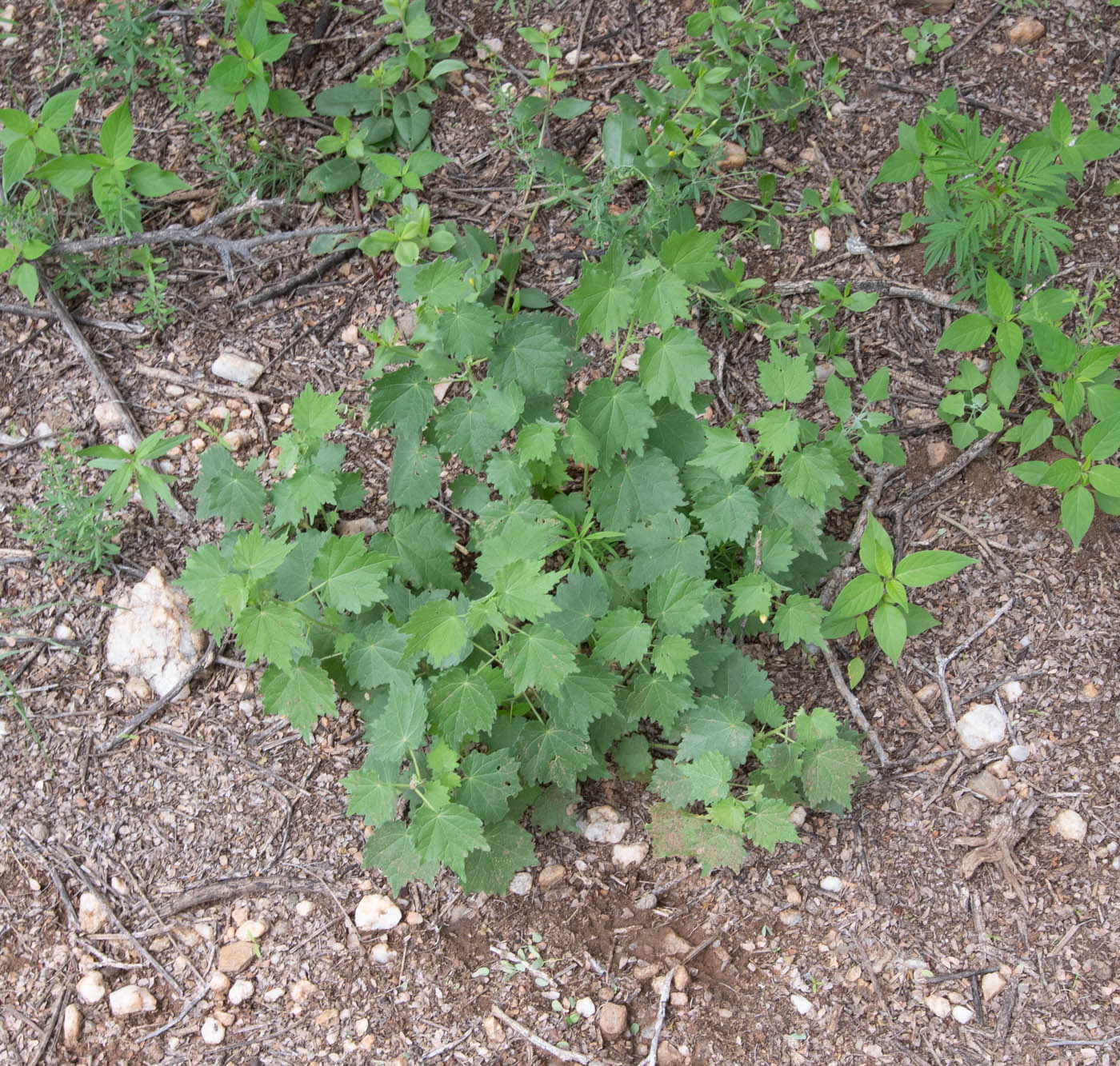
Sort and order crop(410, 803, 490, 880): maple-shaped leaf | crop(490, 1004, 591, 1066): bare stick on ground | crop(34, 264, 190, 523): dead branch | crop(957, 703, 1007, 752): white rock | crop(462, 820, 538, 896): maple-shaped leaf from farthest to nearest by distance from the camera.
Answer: crop(34, 264, 190, 523): dead branch, crop(957, 703, 1007, 752): white rock, crop(462, 820, 538, 896): maple-shaped leaf, crop(490, 1004, 591, 1066): bare stick on ground, crop(410, 803, 490, 880): maple-shaped leaf

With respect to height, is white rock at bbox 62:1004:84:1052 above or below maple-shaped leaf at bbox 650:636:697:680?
below

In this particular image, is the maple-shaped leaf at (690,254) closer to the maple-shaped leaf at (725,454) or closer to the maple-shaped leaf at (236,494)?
the maple-shaped leaf at (725,454)

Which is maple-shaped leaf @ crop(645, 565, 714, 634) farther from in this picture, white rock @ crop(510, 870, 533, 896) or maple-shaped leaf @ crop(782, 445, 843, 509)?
white rock @ crop(510, 870, 533, 896)

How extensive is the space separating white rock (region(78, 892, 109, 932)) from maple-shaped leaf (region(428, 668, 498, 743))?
0.94 meters

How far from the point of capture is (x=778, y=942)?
6.87 ft

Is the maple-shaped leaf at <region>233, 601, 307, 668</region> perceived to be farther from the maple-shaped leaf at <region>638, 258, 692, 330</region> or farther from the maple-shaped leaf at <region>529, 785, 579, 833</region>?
A: the maple-shaped leaf at <region>638, 258, 692, 330</region>

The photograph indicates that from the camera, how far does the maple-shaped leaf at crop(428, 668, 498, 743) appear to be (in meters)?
1.96

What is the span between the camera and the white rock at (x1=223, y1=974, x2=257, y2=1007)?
2082mm

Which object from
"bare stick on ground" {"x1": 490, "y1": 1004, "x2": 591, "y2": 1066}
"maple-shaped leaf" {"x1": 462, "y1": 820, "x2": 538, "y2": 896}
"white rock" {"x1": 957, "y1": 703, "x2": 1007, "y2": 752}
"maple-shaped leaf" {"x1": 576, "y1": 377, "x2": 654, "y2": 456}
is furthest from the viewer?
"white rock" {"x1": 957, "y1": 703, "x2": 1007, "y2": 752}

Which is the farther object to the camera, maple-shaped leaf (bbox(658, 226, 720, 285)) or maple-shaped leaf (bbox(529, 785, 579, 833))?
maple-shaped leaf (bbox(529, 785, 579, 833))

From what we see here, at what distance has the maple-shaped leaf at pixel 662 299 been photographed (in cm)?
197

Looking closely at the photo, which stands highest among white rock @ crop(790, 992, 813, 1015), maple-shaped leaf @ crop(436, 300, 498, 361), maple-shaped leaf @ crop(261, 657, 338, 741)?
maple-shaped leaf @ crop(436, 300, 498, 361)

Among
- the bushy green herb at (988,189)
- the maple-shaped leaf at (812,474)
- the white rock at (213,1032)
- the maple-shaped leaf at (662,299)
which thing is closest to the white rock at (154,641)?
the white rock at (213,1032)

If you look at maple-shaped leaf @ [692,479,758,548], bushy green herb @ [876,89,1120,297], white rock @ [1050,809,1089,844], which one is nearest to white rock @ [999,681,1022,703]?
white rock @ [1050,809,1089,844]
